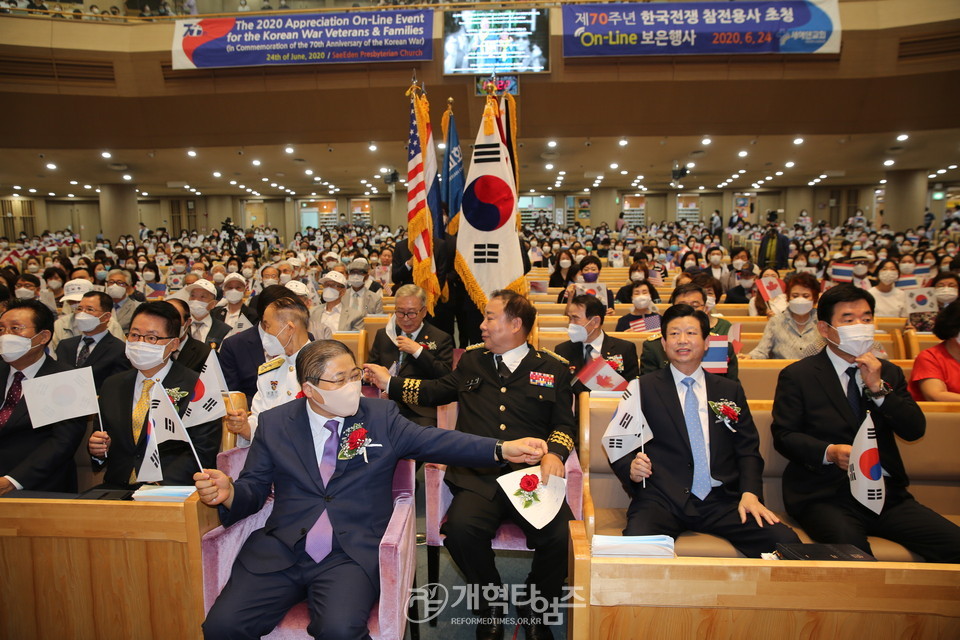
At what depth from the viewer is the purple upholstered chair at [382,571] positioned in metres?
1.92

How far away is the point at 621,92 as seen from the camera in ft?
40.0

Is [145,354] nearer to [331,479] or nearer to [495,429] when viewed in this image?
[331,479]

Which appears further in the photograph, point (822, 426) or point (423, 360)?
point (423, 360)

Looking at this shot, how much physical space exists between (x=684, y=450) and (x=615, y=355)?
118cm

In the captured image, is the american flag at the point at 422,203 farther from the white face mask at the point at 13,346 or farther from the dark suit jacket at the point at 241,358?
the white face mask at the point at 13,346

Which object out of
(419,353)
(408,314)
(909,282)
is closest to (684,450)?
(419,353)

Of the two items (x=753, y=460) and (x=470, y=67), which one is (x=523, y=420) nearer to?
(x=753, y=460)

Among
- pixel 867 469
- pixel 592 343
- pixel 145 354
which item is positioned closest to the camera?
pixel 867 469

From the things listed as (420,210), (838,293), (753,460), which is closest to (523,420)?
(753,460)

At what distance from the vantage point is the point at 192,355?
10.8 ft

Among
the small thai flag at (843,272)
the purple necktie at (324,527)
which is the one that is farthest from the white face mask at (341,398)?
the small thai flag at (843,272)

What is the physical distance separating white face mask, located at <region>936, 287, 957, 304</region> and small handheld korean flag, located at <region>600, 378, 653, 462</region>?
4209 millimetres

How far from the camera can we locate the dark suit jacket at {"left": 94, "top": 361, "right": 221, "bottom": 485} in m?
2.55

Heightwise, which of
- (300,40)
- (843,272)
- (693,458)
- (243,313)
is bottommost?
(693,458)
